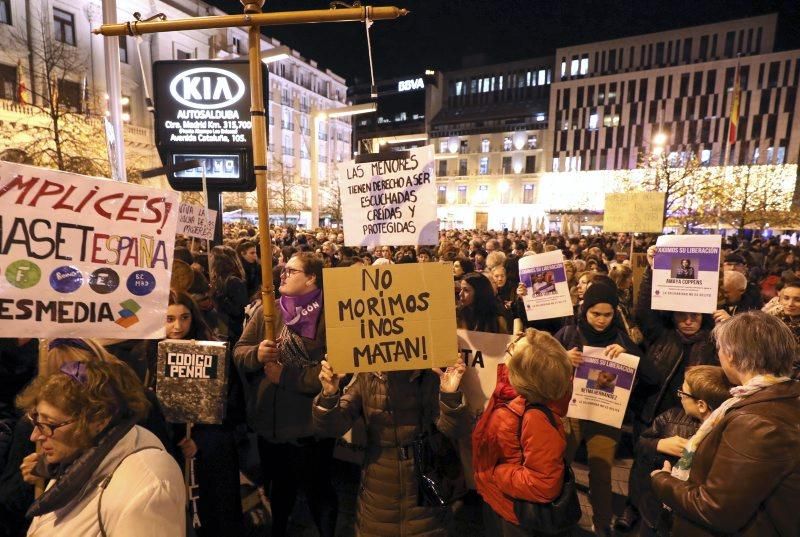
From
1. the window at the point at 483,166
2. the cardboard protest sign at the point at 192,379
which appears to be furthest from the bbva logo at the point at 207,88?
the window at the point at 483,166

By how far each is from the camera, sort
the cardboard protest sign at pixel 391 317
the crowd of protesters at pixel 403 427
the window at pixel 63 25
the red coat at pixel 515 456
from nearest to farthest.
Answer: the crowd of protesters at pixel 403 427
the red coat at pixel 515 456
the cardboard protest sign at pixel 391 317
the window at pixel 63 25

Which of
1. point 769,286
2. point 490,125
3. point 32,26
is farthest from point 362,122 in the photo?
point 769,286

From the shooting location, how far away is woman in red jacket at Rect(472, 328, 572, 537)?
2.19m

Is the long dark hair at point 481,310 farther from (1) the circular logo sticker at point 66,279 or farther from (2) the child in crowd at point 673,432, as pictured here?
(1) the circular logo sticker at point 66,279

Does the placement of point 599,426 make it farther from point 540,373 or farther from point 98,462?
point 98,462

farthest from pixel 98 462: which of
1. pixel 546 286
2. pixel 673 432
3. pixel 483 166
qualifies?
pixel 483 166

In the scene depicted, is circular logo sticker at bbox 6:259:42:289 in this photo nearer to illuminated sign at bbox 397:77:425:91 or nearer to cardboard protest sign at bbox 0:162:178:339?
cardboard protest sign at bbox 0:162:178:339

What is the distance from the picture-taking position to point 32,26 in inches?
1019

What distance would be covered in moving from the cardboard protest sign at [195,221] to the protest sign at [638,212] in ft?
18.8

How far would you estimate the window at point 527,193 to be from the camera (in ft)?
185

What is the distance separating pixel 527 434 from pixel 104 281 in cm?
231

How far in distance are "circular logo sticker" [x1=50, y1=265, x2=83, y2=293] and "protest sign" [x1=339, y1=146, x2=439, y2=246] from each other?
225 cm

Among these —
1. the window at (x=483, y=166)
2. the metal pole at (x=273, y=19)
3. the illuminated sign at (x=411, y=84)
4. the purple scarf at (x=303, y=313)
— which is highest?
the illuminated sign at (x=411, y=84)

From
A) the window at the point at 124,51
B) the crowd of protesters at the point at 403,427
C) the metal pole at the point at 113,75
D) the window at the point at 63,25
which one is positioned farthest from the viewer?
the window at the point at 124,51
